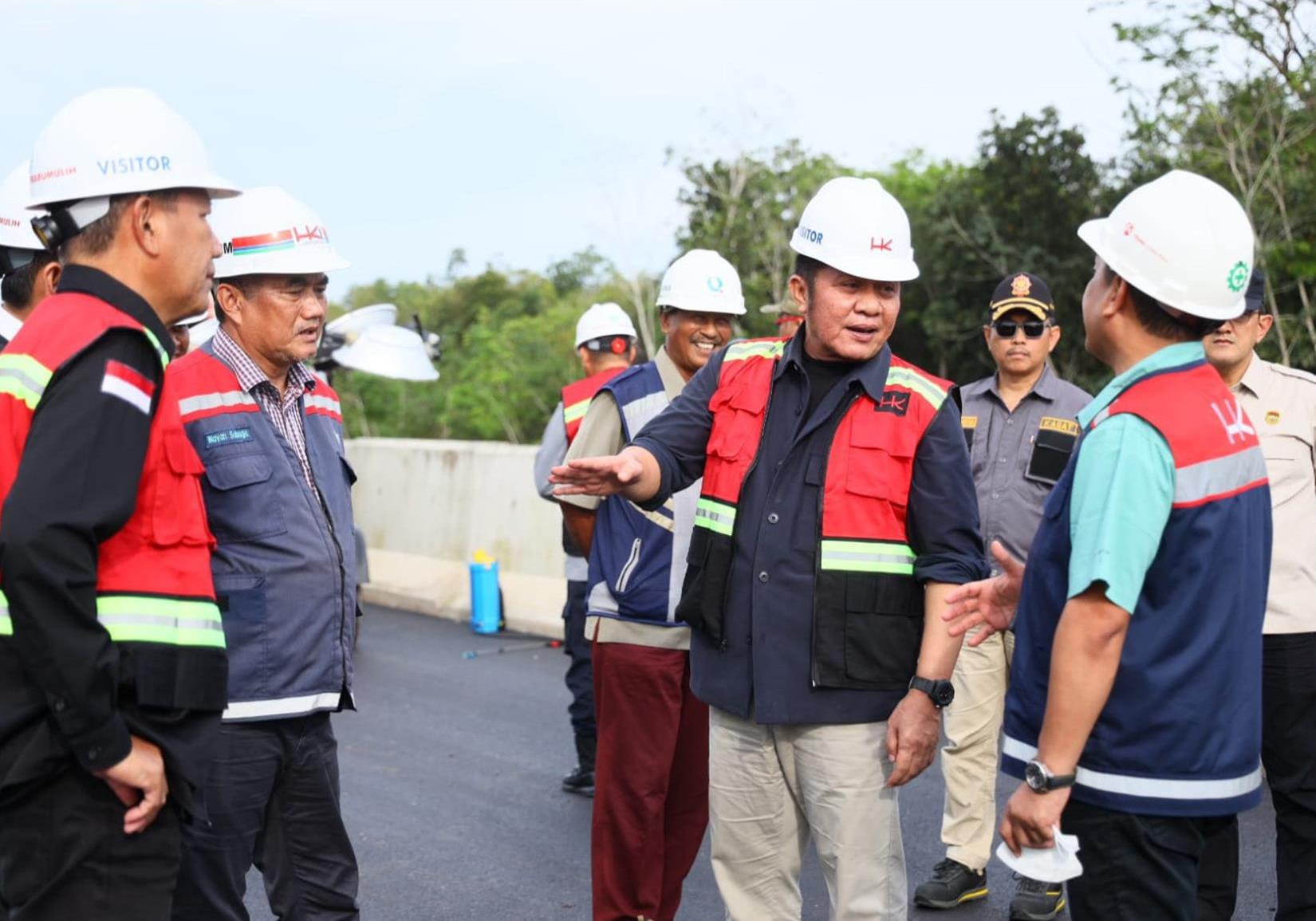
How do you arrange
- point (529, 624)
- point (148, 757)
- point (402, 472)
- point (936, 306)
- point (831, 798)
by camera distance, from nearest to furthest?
point (148, 757) → point (831, 798) → point (529, 624) → point (402, 472) → point (936, 306)

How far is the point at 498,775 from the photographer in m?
7.30

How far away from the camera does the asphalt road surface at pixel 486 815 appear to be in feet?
17.7

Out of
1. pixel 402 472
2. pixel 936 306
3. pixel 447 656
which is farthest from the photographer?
pixel 936 306

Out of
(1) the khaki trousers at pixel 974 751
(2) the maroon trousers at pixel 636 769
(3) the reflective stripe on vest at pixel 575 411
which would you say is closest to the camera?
(2) the maroon trousers at pixel 636 769

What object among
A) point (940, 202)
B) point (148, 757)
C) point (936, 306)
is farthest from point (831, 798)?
point (940, 202)

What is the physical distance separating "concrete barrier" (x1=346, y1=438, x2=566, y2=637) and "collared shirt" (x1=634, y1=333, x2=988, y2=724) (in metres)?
A: 7.73

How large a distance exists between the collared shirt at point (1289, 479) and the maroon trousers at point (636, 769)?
2.03 meters

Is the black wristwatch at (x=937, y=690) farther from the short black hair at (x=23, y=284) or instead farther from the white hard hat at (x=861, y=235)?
the short black hair at (x=23, y=284)

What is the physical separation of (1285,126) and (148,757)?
49.4ft

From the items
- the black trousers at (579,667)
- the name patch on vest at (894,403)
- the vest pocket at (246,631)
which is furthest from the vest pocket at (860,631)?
the black trousers at (579,667)

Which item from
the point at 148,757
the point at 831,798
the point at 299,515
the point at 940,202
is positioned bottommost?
the point at 831,798

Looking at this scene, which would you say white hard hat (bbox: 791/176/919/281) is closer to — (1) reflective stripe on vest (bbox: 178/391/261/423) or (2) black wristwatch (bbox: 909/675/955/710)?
(2) black wristwatch (bbox: 909/675/955/710)

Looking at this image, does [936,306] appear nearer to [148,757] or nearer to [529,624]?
[529,624]

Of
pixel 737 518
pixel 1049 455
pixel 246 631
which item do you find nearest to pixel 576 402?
pixel 1049 455
